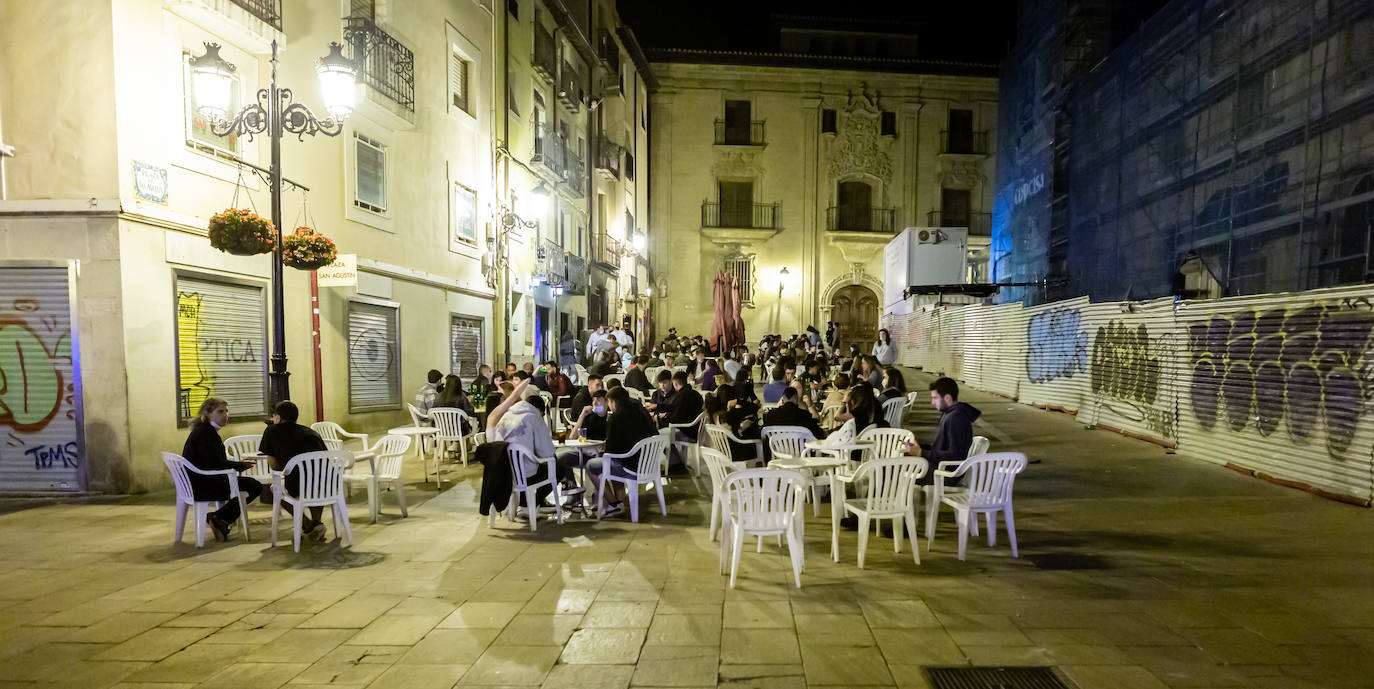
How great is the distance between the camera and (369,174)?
11492mm

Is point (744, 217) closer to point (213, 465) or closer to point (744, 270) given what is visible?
point (744, 270)

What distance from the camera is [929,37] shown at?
3419cm

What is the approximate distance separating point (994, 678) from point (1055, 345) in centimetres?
1039

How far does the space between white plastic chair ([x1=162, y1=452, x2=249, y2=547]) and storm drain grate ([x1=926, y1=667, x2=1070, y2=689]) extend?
17.7 feet

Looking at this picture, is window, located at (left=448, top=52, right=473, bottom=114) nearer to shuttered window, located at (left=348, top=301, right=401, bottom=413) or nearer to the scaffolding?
shuttered window, located at (left=348, top=301, right=401, bottom=413)

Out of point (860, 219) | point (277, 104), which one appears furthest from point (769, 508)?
point (860, 219)

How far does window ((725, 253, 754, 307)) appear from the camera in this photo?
97.2 feet

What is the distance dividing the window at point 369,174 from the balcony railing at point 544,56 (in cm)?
752

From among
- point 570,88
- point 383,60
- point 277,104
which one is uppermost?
point 570,88

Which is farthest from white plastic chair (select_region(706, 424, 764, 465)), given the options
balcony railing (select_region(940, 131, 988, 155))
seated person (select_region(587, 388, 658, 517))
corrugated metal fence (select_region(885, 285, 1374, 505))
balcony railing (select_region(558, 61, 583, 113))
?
balcony railing (select_region(940, 131, 988, 155))

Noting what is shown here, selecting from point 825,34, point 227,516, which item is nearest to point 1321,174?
point 227,516

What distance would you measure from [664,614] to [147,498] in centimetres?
633

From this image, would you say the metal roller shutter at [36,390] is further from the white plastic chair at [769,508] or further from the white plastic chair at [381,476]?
the white plastic chair at [769,508]

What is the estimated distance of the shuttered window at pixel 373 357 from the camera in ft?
36.2
